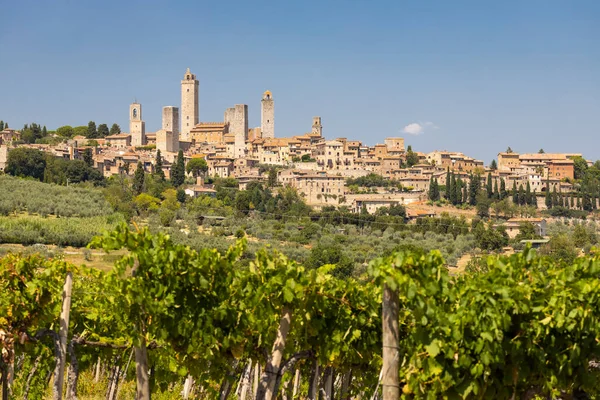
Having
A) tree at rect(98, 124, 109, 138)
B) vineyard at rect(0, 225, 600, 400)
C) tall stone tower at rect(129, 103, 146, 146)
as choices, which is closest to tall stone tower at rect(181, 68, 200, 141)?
tall stone tower at rect(129, 103, 146, 146)

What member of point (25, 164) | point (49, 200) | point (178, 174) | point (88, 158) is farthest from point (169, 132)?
point (49, 200)

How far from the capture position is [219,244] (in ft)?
140

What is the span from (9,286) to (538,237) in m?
53.7

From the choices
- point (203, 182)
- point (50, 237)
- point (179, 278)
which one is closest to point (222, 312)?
point (179, 278)

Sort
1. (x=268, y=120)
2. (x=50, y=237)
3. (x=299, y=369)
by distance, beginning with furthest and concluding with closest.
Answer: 1. (x=268, y=120)
2. (x=50, y=237)
3. (x=299, y=369)

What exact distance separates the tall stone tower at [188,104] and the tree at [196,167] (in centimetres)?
2068

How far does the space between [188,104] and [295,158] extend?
60.4 feet

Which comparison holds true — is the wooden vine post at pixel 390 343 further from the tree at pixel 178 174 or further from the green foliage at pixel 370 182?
the green foliage at pixel 370 182

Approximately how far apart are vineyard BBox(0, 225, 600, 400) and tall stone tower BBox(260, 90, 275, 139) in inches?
3762

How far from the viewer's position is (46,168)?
71.1 m

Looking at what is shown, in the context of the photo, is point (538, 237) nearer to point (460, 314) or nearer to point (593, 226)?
point (593, 226)

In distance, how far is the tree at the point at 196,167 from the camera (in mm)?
Result: 81625

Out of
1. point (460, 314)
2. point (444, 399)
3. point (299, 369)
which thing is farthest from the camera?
point (299, 369)

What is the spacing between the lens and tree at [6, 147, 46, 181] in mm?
70062
